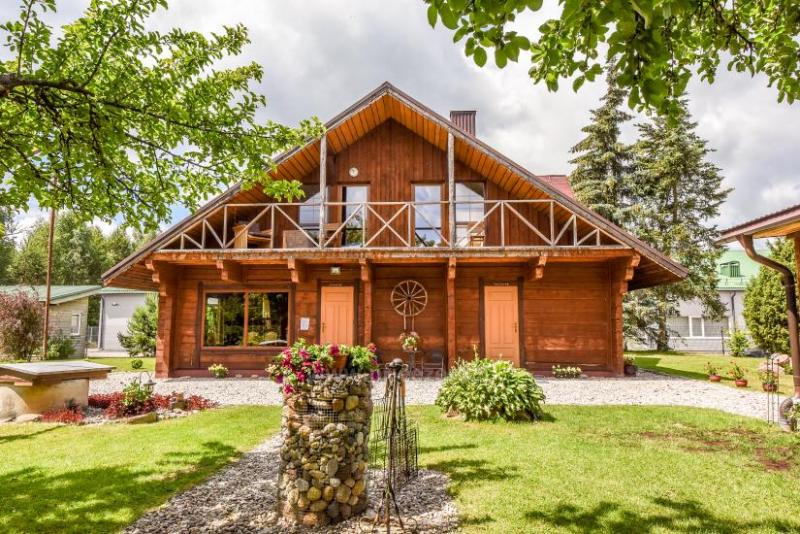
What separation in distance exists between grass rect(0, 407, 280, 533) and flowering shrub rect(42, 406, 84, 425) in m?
0.22

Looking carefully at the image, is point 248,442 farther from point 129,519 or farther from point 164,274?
point 164,274

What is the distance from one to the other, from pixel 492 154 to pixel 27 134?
9.57 meters

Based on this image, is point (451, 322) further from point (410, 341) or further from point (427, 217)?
point (427, 217)

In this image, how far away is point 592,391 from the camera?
1005 cm

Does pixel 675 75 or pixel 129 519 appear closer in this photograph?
pixel 675 75

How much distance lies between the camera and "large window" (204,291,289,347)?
43.7ft

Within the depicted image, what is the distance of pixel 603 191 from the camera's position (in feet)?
72.5

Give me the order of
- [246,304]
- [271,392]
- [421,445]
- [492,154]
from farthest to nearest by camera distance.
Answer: [246,304] < [492,154] < [271,392] < [421,445]

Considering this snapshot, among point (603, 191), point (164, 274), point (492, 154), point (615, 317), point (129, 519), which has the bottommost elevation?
point (129, 519)

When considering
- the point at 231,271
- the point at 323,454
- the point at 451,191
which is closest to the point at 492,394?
the point at 323,454

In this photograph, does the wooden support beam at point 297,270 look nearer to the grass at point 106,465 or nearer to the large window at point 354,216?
the large window at point 354,216

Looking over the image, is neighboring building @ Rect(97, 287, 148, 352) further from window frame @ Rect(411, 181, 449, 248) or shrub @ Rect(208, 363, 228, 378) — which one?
window frame @ Rect(411, 181, 449, 248)

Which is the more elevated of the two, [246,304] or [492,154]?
[492,154]

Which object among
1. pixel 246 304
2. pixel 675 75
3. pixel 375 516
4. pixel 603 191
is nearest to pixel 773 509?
pixel 375 516
